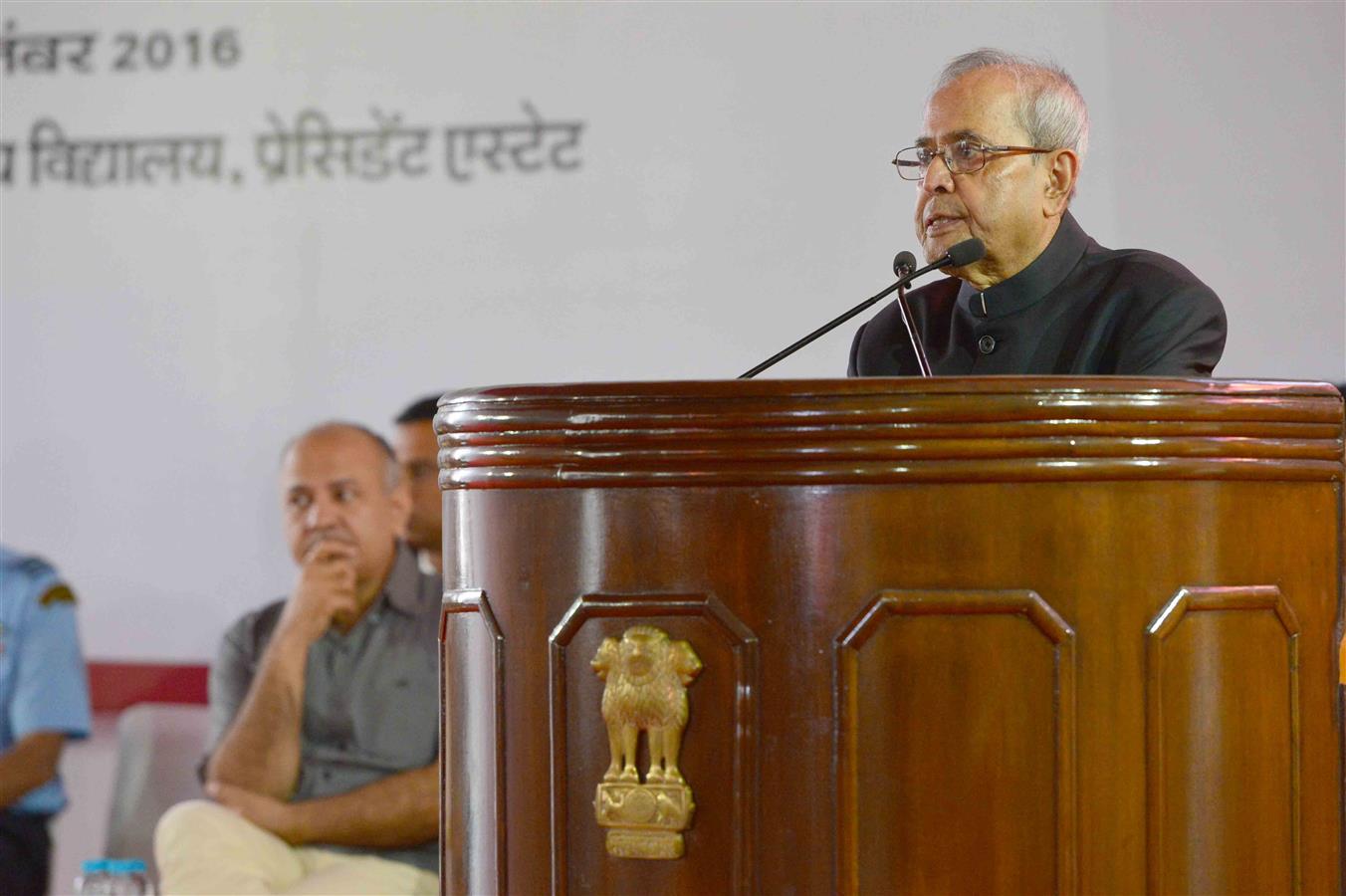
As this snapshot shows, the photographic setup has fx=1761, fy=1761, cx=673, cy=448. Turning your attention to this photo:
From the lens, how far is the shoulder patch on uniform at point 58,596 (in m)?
4.11

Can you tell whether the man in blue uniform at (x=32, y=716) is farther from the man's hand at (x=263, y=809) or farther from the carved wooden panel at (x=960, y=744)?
the carved wooden panel at (x=960, y=744)

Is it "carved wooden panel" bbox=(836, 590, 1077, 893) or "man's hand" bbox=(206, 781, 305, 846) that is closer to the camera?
"carved wooden panel" bbox=(836, 590, 1077, 893)

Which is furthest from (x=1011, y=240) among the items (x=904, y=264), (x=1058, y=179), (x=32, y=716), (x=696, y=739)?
(x=32, y=716)

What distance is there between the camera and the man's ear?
176 centimetres

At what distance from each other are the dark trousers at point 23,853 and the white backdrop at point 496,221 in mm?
432

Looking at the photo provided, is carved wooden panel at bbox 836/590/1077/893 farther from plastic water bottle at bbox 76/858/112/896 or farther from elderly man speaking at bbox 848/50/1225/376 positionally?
plastic water bottle at bbox 76/858/112/896

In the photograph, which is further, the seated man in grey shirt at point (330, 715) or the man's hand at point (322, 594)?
the man's hand at point (322, 594)

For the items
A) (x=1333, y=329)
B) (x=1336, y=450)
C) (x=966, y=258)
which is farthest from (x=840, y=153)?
(x=1336, y=450)

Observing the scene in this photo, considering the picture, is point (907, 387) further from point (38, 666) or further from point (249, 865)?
point (38, 666)

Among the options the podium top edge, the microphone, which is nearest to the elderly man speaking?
the microphone

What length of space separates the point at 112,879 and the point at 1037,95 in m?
2.70

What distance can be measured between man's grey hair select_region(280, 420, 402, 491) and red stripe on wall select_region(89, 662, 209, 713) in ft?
1.86

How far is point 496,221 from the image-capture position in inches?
159

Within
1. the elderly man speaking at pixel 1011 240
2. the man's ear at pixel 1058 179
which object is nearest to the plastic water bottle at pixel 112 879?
the elderly man speaking at pixel 1011 240
